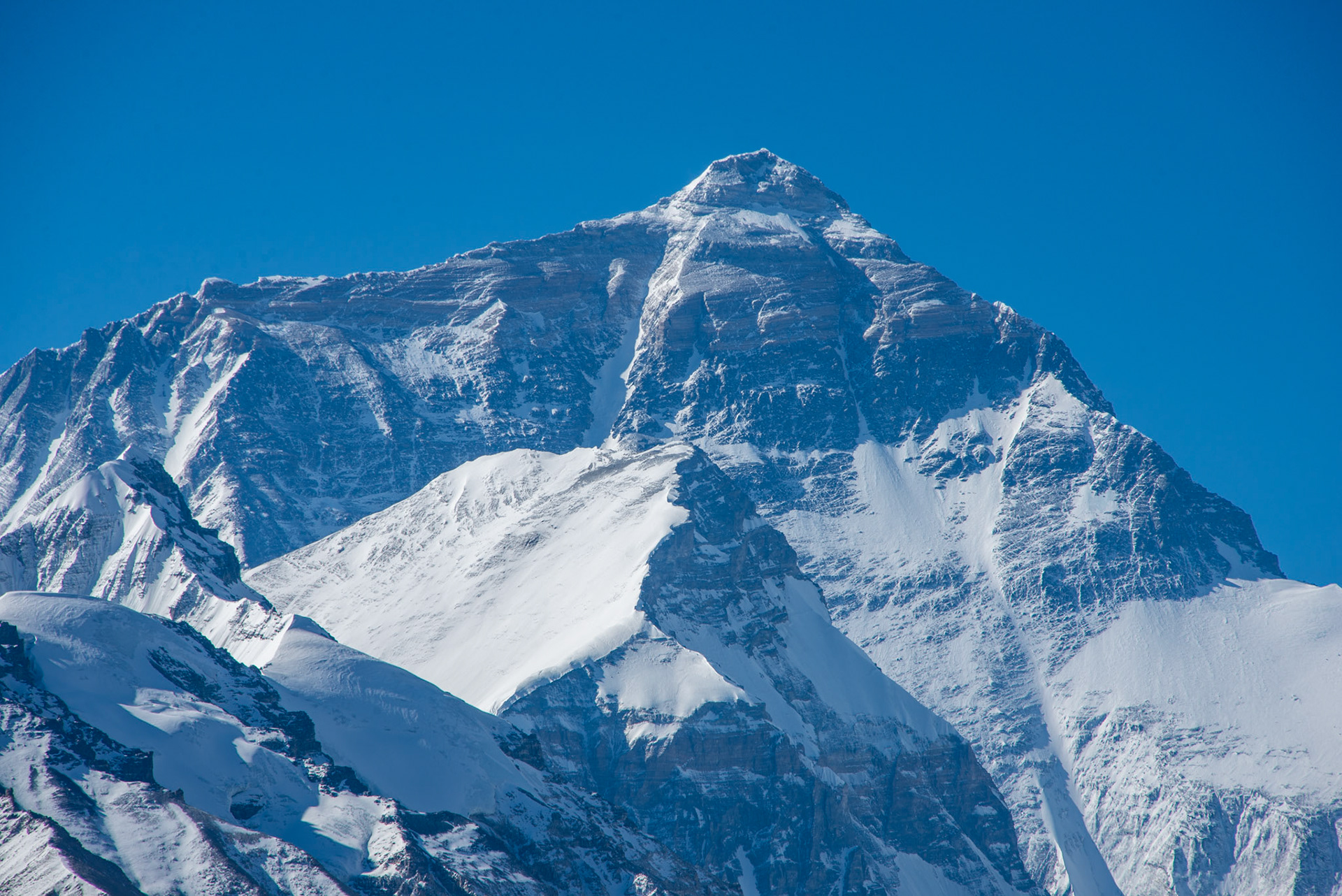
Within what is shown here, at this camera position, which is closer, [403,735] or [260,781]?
[260,781]

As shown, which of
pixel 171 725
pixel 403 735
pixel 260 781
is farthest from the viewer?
pixel 403 735

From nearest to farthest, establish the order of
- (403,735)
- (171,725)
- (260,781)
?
(260,781) < (171,725) < (403,735)

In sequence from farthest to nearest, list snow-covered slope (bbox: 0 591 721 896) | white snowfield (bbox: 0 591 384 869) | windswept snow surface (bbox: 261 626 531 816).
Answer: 1. windswept snow surface (bbox: 261 626 531 816)
2. white snowfield (bbox: 0 591 384 869)
3. snow-covered slope (bbox: 0 591 721 896)

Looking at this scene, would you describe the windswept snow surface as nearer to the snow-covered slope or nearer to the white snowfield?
the snow-covered slope

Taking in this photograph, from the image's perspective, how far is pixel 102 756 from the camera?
492 feet

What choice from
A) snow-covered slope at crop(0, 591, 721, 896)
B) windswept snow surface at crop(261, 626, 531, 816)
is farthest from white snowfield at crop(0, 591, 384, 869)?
windswept snow surface at crop(261, 626, 531, 816)

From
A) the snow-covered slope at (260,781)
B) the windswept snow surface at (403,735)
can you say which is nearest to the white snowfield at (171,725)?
the snow-covered slope at (260,781)

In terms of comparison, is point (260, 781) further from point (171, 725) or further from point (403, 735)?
point (403, 735)

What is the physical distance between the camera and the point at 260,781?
159 metres

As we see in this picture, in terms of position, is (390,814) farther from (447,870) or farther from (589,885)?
(589,885)

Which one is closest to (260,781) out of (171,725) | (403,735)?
(171,725)

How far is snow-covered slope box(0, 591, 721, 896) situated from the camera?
139 meters

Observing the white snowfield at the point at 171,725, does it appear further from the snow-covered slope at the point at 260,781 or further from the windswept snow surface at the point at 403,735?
the windswept snow surface at the point at 403,735

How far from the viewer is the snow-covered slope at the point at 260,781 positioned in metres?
139
